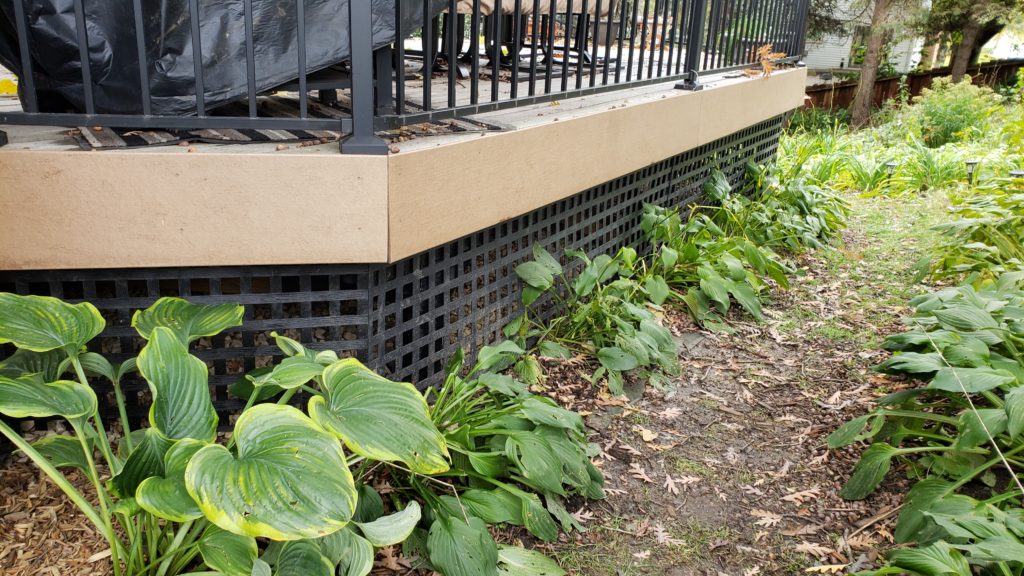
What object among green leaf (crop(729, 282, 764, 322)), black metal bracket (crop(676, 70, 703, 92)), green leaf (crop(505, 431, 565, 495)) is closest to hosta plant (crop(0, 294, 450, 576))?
green leaf (crop(505, 431, 565, 495))

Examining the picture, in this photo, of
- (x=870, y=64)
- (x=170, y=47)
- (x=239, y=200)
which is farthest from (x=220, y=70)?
(x=870, y=64)

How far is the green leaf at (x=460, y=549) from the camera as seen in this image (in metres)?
2.19

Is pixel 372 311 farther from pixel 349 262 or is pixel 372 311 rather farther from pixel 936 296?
pixel 936 296

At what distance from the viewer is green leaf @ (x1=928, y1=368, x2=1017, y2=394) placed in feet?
8.64

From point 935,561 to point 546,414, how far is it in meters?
1.22

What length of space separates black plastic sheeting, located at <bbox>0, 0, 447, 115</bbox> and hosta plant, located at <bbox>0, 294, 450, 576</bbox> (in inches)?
31.0

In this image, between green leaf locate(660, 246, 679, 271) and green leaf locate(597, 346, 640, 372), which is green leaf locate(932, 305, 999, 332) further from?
green leaf locate(660, 246, 679, 271)

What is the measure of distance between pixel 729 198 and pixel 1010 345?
291 cm

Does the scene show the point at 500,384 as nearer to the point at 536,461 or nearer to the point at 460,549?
the point at 536,461

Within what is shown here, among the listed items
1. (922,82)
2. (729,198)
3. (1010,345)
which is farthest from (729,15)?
(922,82)

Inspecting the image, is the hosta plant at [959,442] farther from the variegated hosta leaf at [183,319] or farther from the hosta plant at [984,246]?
the variegated hosta leaf at [183,319]

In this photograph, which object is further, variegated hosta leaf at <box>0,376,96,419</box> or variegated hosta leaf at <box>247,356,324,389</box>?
variegated hosta leaf at <box>247,356,324,389</box>

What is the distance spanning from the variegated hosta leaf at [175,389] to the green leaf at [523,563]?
923 millimetres

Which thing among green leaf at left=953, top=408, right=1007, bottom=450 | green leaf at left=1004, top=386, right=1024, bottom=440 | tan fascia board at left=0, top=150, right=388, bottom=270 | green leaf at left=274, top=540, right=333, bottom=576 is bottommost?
green leaf at left=274, top=540, right=333, bottom=576
